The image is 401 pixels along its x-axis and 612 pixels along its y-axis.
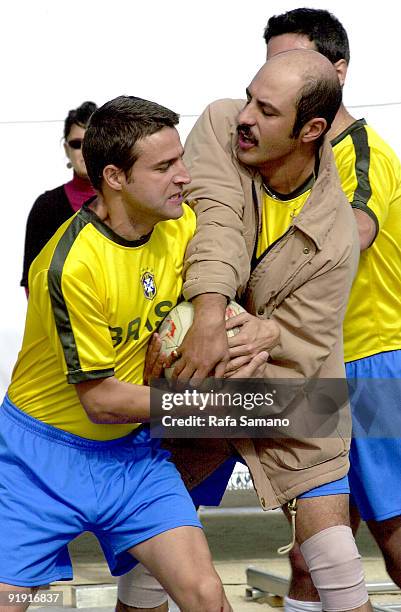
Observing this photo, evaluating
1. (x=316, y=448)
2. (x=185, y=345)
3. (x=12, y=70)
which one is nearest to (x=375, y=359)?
(x=316, y=448)

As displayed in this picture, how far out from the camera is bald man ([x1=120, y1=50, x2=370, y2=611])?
12.5 ft

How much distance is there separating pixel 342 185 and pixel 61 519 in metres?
1.34

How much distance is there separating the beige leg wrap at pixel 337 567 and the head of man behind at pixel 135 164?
1016 mm

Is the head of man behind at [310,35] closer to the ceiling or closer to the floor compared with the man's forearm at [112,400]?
closer to the ceiling

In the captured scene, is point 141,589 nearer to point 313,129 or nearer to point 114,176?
point 114,176

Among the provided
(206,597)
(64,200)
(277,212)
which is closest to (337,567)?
(206,597)

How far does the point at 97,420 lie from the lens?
3.61 m

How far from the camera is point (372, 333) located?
4.33 m

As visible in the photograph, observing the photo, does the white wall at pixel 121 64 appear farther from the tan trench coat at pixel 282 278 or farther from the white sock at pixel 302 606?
the tan trench coat at pixel 282 278

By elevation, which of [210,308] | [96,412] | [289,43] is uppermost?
[289,43]

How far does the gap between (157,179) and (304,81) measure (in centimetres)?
55

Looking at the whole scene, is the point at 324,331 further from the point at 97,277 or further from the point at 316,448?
the point at 97,277

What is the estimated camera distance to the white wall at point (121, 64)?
6684 millimetres

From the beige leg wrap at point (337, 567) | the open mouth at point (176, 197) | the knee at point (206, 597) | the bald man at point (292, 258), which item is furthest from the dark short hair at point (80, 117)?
the knee at point (206, 597)
